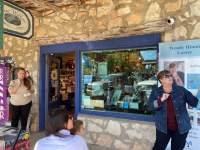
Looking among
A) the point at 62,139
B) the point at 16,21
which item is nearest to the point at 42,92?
the point at 16,21

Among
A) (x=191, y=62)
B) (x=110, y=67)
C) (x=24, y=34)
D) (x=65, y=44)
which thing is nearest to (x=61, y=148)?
(x=24, y=34)

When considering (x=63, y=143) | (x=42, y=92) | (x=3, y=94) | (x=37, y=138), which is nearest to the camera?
(x=63, y=143)

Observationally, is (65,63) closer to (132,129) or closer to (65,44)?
(65,44)

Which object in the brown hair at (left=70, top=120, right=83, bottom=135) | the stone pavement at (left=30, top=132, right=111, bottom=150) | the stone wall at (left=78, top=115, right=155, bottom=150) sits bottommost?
the stone pavement at (left=30, top=132, right=111, bottom=150)

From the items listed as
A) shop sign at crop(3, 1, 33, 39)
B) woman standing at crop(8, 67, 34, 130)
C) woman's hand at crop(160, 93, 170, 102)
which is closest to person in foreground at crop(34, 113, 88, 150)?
shop sign at crop(3, 1, 33, 39)

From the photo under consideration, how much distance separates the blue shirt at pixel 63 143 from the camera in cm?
218

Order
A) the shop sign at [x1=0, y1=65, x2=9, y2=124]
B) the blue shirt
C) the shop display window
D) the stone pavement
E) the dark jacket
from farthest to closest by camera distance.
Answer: the stone pavement
the shop display window
the dark jacket
the shop sign at [x1=0, y1=65, x2=9, y2=124]
the blue shirt

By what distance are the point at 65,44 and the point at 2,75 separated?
3.74 metres

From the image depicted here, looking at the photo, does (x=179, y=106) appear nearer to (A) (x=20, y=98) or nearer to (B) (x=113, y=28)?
(B) (x=113, y=28)

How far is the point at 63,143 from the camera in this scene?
2.19 metres

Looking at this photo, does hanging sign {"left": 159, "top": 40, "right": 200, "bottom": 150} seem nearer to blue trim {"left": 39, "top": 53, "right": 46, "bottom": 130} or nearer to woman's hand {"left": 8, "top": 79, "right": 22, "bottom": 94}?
woman's hand {"left": 8, "top": 79, "right": 22, "bottom": 94}

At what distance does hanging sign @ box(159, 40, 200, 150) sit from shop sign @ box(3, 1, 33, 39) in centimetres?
235

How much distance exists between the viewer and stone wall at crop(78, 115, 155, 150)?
549 centimetres

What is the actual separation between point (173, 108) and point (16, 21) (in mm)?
2347
